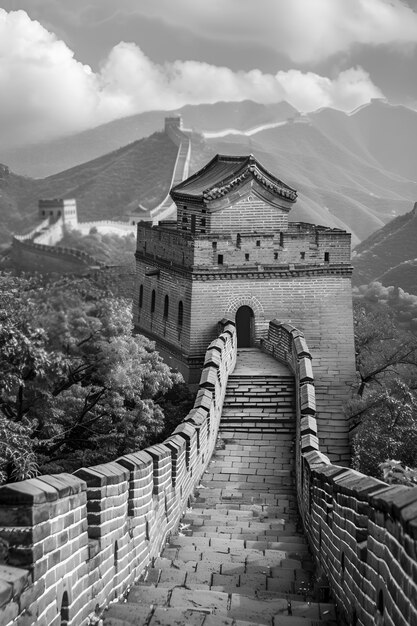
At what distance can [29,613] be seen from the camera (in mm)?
5449

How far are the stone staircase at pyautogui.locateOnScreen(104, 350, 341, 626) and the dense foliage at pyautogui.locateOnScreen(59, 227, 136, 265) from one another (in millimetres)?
84036

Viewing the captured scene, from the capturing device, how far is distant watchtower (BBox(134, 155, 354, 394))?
88.2 feet

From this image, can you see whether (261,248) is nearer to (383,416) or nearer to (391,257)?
(383,416)

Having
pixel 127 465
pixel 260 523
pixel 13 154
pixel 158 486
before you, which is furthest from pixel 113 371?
pixel 13 154

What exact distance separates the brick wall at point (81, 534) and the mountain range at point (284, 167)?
116583 millimetres

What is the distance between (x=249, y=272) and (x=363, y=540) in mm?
19868

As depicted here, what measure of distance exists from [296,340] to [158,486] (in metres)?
12.1

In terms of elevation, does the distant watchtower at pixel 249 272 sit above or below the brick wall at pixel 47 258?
below

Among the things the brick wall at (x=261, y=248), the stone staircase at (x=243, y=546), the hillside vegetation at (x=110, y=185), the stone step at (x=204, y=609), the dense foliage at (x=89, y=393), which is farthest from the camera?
the hillside vegetation at (x=110, y=185)

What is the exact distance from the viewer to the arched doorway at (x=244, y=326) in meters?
27.5

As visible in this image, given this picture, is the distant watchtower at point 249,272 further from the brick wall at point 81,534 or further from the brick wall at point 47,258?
the brick wall at point 47,258

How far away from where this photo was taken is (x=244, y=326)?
27.8m

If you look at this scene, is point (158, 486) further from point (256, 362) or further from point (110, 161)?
point (110, 161)

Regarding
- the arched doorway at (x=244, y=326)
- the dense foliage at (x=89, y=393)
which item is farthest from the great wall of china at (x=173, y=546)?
the arched doorway at (x=244, y=326)
